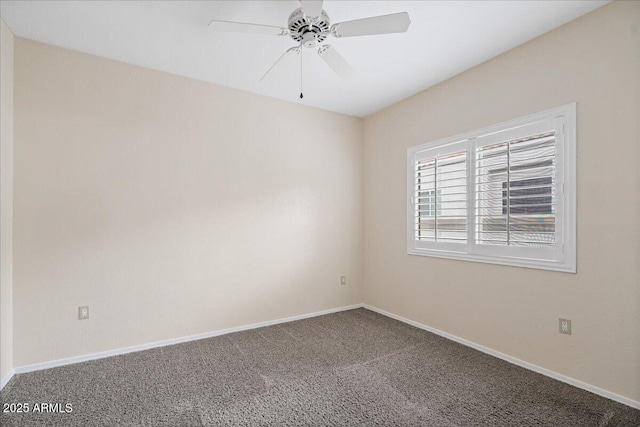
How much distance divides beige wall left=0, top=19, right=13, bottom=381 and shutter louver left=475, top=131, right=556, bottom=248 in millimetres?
3851

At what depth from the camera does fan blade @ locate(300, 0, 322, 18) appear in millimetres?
1695

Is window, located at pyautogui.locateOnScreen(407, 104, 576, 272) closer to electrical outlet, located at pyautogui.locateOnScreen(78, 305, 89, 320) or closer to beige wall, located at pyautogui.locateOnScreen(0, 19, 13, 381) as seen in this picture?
electrical outlet, located at pyautogui.locateOnScreen(78, 305, 89, 320)

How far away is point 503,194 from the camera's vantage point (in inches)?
106

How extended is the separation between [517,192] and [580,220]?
48 centimetres

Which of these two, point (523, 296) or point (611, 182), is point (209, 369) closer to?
point (523, 296)

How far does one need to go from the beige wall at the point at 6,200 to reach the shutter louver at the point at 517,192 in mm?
3851

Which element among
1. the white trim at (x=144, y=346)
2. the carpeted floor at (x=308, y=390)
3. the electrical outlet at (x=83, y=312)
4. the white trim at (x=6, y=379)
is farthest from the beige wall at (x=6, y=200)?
the electrical outlet at (x=83, y=312)

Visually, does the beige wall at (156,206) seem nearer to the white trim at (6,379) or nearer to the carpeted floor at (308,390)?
the white trim at (6,379)

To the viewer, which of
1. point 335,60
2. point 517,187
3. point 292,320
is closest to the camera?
point 335,60

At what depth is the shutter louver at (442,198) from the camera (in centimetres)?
Result: 310

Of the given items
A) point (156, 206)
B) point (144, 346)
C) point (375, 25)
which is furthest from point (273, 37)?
point (144, 346)

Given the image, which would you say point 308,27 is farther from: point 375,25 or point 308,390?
point 308,390

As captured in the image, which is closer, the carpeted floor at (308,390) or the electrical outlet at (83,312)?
the carpeted floor at (308,390)

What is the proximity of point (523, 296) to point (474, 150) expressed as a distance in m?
1.35
